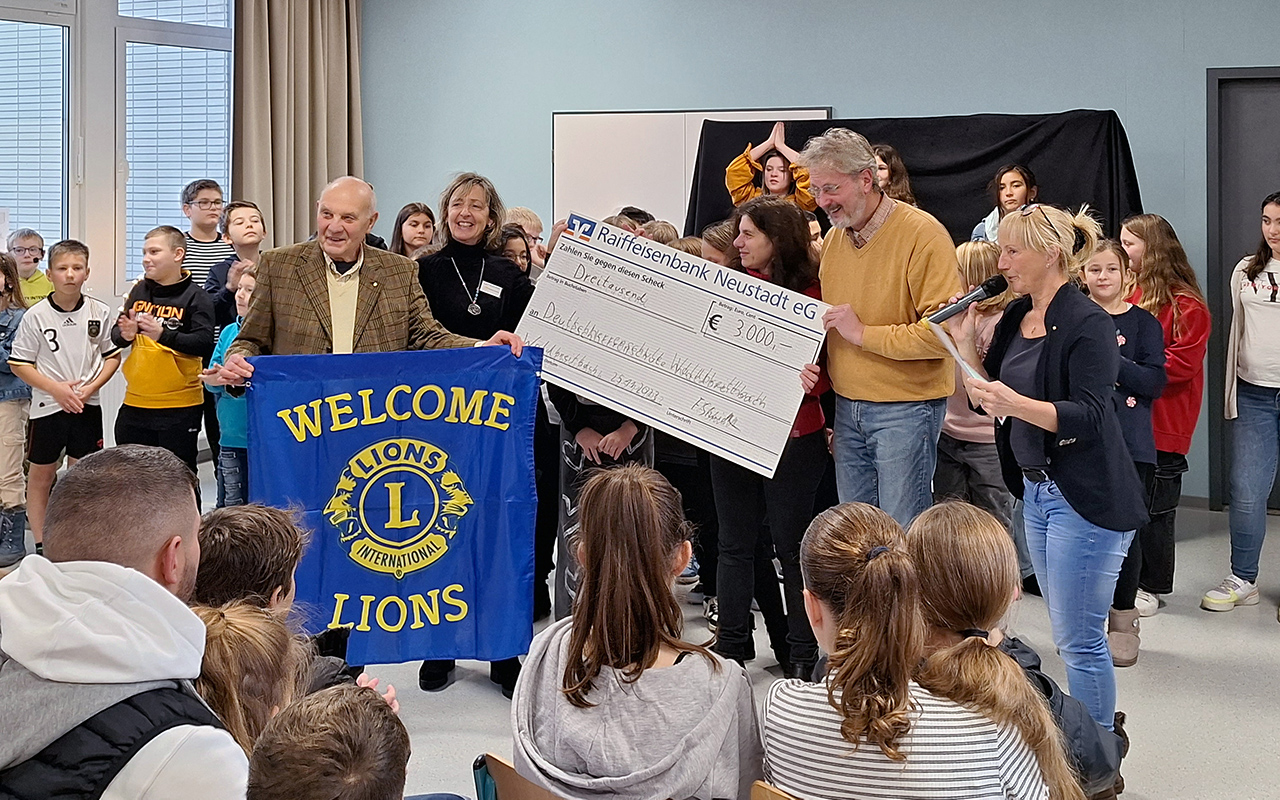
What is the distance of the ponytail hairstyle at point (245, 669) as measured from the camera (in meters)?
1.66

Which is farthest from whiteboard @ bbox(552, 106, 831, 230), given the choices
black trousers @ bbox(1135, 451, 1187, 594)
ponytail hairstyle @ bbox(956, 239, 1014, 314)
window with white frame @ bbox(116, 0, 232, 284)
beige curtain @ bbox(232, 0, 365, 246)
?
black trousers @ bbox(1135, 451, 1187, 594)

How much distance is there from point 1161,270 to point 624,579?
3.64 metres

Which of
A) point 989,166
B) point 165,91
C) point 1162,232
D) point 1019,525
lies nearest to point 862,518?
point 1019,525

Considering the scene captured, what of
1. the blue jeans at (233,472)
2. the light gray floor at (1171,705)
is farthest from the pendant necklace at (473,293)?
the light gray floor at (1171,705)

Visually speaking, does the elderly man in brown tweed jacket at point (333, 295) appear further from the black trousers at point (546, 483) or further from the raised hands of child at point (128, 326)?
the raised hands of child at point (128, 326)

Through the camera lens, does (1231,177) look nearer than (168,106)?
Yes

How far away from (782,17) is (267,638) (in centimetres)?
603

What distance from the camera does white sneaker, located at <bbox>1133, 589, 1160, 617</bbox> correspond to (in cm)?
456

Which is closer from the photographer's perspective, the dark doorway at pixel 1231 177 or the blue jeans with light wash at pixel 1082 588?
the blue jeans with light wash at pixel 1082 588

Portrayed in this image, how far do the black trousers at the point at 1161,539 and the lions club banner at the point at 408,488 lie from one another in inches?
99.7

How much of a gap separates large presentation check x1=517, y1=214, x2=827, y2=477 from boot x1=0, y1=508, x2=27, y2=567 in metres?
2.81

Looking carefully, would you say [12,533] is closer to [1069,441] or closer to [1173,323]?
[1069,441]

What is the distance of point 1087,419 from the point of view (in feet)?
9.10

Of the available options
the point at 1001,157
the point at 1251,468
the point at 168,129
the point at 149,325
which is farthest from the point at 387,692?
the point at 168,129
